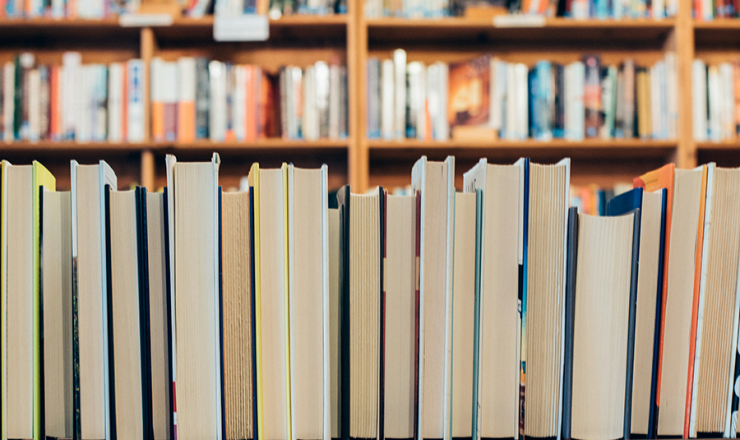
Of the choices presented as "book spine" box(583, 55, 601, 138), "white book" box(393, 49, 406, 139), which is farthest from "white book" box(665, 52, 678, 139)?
"white book" box(393, 49, 406, 139)

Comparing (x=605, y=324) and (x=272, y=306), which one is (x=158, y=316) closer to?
(x=272, y=306)

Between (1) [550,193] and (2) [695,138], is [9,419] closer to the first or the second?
(1) [550,193]

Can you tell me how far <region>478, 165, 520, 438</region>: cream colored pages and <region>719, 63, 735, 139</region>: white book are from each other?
1.68 meters

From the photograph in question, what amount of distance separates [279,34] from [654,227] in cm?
173

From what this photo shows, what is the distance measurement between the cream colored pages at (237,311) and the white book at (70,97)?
1547 mm

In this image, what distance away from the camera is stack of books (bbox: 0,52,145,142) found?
1756 mm

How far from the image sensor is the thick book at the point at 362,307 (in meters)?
0.50

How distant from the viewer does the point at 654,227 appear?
1.65 feet

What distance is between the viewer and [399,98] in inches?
70.0

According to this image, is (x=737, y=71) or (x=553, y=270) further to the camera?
(x=737, y=71)

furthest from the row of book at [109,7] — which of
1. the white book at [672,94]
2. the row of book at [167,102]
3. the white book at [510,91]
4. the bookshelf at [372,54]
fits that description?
the white book at [672,94]

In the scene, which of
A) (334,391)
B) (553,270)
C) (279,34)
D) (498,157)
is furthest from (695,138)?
(334,391)

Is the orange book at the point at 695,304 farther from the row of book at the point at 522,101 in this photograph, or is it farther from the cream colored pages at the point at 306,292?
the row of book at the point at 522,101

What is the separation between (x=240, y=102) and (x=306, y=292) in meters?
1.43
